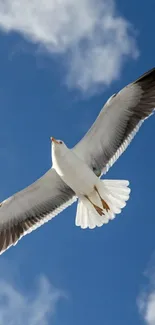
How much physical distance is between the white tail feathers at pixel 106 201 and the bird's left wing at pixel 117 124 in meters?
0.43

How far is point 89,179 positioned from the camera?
11.1 metres

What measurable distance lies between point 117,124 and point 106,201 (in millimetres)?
1210

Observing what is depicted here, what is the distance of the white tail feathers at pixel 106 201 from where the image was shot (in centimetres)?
1128

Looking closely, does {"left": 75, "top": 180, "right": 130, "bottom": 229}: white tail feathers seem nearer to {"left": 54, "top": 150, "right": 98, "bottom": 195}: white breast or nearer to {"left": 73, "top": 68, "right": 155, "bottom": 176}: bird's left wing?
{"left": 54, "top": 150, "right": 98, "bottom": 195}: white breast

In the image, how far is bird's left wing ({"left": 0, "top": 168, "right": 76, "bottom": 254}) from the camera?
38.7 feet

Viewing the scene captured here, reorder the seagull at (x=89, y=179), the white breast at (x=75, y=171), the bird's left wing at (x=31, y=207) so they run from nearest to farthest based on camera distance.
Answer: the white breast at (x=75, y=171) → the seagull at (x=89, y=179) → the bird's left wing at (x=31, y=207)

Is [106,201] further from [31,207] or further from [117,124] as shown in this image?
[31,207]

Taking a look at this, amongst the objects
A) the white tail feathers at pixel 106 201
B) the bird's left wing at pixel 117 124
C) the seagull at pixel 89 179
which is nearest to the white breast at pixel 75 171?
the seagull at pixel 89 179

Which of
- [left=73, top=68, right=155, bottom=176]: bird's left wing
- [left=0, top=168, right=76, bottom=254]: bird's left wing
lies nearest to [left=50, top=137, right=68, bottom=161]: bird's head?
[left=73, top=68, right=155, bottom=176]: bird's left wing

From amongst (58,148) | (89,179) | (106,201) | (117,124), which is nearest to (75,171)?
(89,179)

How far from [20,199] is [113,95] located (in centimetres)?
226

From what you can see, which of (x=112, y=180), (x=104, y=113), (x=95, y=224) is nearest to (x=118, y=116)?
(x=104, y=113)

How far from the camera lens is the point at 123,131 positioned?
37.8 ft

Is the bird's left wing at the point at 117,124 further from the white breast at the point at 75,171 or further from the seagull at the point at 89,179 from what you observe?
the white breast at the point at 75,171
